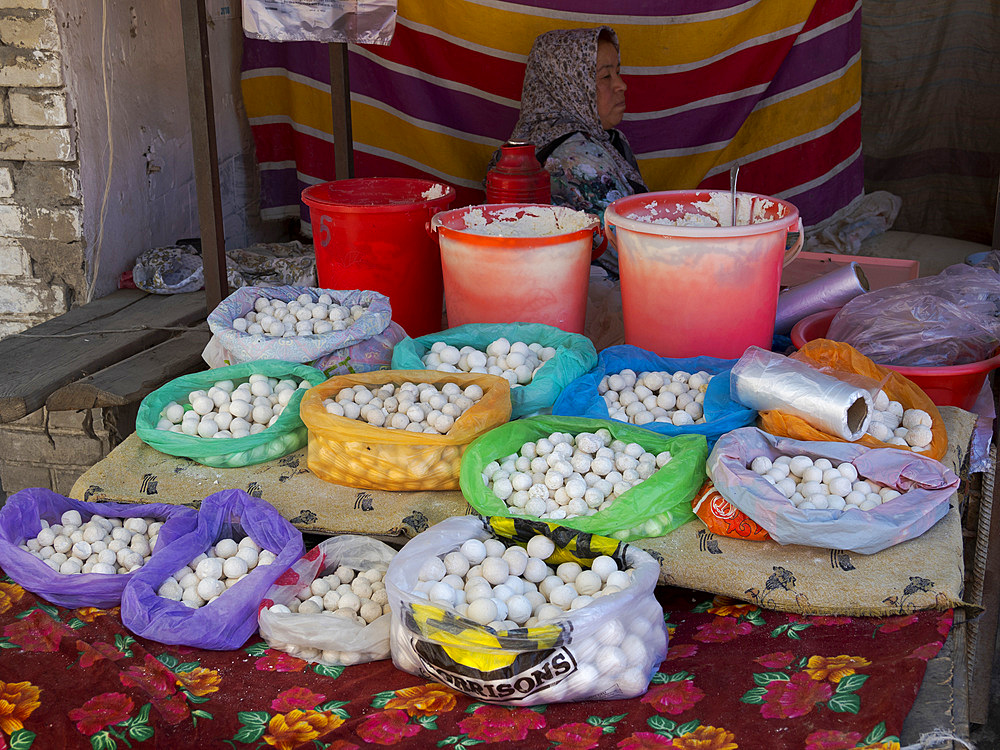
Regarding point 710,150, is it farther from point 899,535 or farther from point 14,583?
point 14,583

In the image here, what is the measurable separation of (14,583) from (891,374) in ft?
7.26

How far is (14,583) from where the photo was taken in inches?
79.7

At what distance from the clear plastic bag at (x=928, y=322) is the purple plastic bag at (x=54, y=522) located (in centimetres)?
200

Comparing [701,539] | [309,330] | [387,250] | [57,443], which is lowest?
[57,443]

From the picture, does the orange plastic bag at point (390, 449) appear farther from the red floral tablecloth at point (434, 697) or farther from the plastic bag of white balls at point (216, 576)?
the red floral tablecloth at point (434, 697)

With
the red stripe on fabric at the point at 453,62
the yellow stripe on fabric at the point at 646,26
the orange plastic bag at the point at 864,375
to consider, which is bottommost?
the orange plastic bag at the point at 864,375

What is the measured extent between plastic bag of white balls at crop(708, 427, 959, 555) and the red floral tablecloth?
0.17 meters

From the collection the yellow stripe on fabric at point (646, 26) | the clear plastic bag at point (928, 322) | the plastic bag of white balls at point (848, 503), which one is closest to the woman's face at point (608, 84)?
the yellow stripe on fabric at point (646, 26)

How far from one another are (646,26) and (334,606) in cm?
354

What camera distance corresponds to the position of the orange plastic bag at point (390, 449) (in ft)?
7.13

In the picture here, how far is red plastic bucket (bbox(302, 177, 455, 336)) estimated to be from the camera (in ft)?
10.3

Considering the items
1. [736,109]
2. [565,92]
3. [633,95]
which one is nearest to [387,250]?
[565,92]

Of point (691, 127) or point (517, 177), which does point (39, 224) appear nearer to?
point (517, 177)

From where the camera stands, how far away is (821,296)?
3066 millimetres
